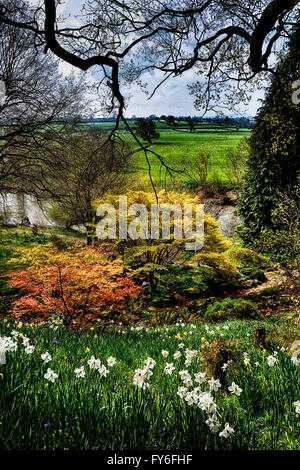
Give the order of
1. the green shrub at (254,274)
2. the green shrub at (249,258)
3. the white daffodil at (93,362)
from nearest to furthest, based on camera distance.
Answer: the white daffodil at (93,362) < the green shrub at (254,274) < the green shrub at (249,258)

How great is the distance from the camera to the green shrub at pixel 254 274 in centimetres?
1252

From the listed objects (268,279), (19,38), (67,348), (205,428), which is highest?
(19,38)

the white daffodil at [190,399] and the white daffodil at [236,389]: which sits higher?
the white daffodil at [190,399]

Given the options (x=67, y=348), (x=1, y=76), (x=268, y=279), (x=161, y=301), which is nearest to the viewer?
(x=67, y=348)

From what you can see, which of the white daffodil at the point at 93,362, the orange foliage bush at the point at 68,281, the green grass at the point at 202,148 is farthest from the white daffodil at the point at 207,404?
the green grass at the point at 202,148

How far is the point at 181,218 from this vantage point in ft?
31.2

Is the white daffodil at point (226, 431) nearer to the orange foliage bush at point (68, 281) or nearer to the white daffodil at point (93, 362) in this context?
the white daffodil at point (93, 362)

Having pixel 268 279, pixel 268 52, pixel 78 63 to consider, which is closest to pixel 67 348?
pixel 78 63

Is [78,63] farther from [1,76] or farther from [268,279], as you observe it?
[268,279]

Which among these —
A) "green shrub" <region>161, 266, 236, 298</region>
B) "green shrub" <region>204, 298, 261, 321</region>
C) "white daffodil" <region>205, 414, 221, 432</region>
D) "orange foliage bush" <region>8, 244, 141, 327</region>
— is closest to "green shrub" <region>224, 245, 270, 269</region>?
"green shrub" <region>161, 266, 236, 298</region>

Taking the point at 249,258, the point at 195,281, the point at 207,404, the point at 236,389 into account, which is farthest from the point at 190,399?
the point at 249,258

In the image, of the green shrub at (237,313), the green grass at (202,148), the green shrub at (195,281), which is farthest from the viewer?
the green grass at (202,148)

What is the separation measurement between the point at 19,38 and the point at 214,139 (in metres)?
38.7

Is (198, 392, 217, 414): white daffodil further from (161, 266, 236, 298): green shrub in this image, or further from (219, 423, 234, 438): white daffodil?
(161, 266, 236, 298): green shrub
